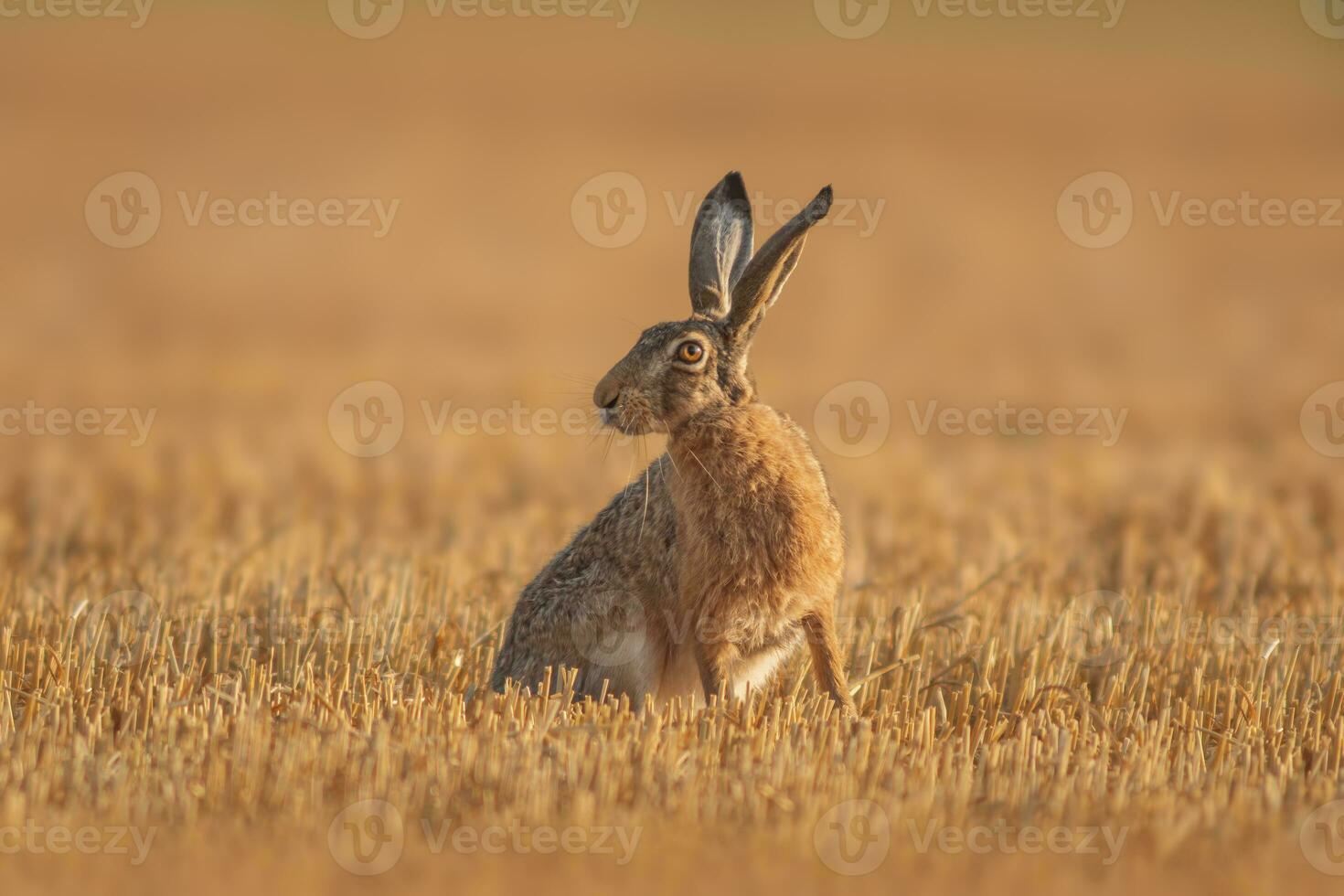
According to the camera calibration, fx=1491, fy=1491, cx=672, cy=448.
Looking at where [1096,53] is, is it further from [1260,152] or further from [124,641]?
[124,641]

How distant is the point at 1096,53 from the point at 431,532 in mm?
36275

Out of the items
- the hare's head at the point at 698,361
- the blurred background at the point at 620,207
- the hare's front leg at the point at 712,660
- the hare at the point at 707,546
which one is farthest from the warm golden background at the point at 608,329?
the hare's head at the point at 698,361

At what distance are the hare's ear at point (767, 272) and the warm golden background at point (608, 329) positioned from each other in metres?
1.75

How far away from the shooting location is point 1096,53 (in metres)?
43.3

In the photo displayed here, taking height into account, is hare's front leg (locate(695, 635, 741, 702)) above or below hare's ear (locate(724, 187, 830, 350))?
below

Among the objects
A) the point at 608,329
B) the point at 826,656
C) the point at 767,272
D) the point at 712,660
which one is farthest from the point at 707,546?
the point at 608,329

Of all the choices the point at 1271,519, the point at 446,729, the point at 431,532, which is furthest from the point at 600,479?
the point at 446,729

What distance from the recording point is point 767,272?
6.82 metres

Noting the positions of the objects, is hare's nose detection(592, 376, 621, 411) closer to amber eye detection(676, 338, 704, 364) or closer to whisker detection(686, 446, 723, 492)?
amber eye detection(676, 338, 704, 364)

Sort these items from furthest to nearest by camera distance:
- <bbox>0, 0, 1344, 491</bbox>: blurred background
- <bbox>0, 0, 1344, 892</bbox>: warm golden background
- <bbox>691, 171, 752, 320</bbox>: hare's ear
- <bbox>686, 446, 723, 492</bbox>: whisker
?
<bbox>0, 0, 1344, 491</bbox>: blurred background, <bbox>691, 171, 752, 320</bbox>: hare's ear, <bbox>686, 446, 723, 492</bbox>: whisker, <bbox>0, 0, 1344, 892</bbox>: warm golden background

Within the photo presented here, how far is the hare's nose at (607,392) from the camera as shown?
6.80 metres

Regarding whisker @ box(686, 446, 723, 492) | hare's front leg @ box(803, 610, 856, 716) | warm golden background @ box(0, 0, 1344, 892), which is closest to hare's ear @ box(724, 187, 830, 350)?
whisker @ box(686, 446, 723, 492)

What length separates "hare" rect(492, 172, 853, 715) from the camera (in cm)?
667

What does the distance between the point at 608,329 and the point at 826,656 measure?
18367 mm
